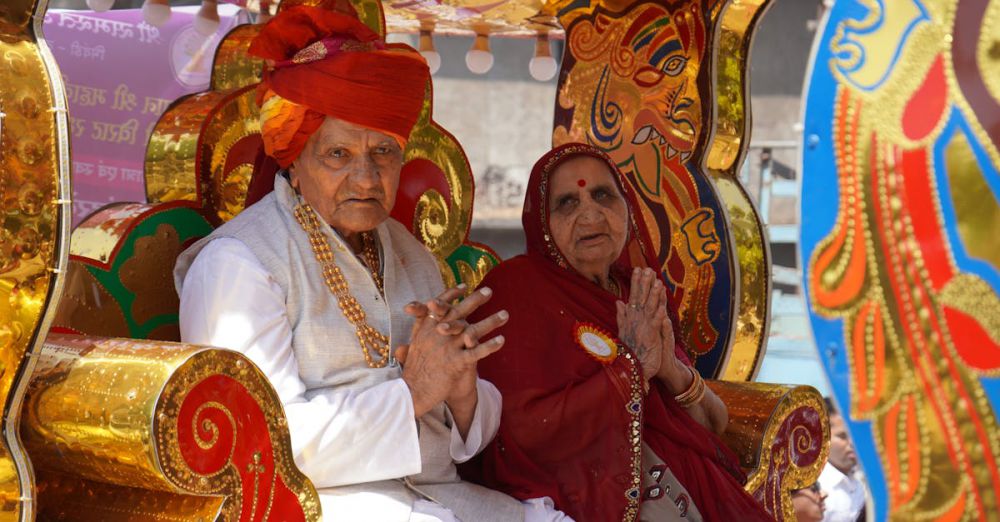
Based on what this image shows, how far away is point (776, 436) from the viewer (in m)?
2.84

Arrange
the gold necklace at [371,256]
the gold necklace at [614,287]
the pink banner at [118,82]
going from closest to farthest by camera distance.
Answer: the gold necklace at [371,256]
the gold necklace at [614,287]
the pink banner at [118,82]

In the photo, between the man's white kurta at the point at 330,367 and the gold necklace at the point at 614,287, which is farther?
the gold necklace at the point at 614,287

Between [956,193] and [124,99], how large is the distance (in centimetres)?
503

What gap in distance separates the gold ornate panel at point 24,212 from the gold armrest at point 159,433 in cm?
9

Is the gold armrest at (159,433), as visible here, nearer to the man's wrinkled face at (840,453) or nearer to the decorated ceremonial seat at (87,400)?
the decorated ceremonial seat at (87,400)

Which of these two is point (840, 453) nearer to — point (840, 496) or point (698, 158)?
point (840, 496)

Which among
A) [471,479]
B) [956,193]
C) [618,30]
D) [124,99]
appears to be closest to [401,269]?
[471,479]

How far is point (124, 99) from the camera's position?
18.5 ft

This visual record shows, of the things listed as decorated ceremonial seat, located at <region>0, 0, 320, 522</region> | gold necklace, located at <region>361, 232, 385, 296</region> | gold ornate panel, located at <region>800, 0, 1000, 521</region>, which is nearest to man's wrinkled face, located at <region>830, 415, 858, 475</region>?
gold necklace, located at <region>361, 232, 385, 296</region>

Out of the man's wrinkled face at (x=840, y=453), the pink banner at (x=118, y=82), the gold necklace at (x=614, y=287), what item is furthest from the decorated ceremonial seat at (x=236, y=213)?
the pink banner at (x=118, y=82)

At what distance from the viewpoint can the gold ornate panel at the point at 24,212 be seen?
1676 mm

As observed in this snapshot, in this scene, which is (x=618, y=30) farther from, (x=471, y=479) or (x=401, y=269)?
(x=471, y=479)

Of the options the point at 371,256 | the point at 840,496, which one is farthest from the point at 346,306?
the point at 840,496

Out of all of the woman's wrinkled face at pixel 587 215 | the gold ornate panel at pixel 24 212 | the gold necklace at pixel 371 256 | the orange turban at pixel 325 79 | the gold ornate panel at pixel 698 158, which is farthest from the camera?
the gold ornate panel at pixel 698 158
